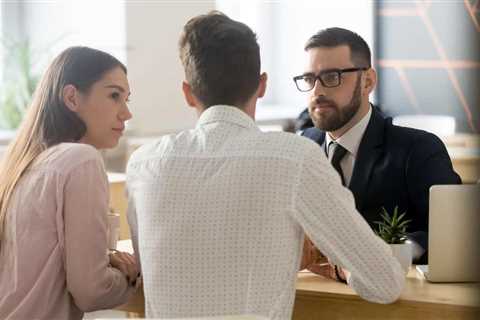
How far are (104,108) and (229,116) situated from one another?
63 centimetres

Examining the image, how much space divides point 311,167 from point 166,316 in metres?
0.42

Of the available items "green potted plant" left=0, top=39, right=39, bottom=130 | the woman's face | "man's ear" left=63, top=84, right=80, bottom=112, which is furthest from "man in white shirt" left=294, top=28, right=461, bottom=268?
"green potted plant" left=0, top=39, right=39, bottom=130

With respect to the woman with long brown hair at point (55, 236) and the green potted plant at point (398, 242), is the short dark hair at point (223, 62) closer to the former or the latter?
the woman with long brown hair at point (55, 236)

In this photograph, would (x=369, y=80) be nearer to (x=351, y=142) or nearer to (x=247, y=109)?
(x=351, y=142)

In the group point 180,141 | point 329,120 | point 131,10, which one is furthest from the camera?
point 131,10

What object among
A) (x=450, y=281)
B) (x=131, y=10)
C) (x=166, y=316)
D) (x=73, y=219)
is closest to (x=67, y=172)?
(x=73, y=219)

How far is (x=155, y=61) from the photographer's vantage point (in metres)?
6.28

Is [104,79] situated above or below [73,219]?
above

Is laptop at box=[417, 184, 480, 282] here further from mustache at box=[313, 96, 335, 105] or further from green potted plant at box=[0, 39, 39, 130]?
green potted plant at box=[0, 39, 39, 130]

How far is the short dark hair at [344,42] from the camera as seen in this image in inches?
119

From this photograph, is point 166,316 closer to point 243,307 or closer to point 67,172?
point 243,307

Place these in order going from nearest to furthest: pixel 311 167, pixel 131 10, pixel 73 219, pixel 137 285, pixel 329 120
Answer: pixel 311 167 < pixel 73 219 < pixel 137 285 < pixel 329 120 < pixel 131 10

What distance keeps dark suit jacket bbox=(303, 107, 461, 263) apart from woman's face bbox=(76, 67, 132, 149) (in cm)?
81

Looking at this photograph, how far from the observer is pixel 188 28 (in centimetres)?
194
